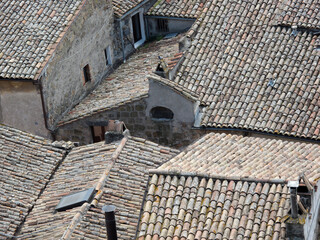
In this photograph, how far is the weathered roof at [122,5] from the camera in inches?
1304

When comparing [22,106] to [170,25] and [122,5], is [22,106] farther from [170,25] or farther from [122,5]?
[170,25]

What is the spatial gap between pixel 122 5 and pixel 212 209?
14947mm

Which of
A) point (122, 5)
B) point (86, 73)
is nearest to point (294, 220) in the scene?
point (86, 73)

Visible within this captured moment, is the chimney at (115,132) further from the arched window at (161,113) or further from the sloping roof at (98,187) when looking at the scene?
the arched window at (161,113)

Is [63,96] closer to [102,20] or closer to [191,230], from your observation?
[102,20]

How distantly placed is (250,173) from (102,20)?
12745 millimetres

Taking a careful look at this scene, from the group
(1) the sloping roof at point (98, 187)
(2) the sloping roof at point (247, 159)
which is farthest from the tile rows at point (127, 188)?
(2) the sloping roof at point (247, 159)

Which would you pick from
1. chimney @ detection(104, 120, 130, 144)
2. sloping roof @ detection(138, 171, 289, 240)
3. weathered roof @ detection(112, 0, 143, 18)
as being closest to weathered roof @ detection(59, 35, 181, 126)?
weathered roof @ detection(112, 0, 143, 18)

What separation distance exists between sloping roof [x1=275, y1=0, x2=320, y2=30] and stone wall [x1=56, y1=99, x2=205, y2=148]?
19.3 feet

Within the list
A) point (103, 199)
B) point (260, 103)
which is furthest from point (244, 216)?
point (260, 103)

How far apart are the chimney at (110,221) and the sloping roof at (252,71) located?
936 cm

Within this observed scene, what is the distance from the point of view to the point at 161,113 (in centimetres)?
2919

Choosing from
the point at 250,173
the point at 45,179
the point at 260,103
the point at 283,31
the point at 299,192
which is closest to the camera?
the point at 299,192

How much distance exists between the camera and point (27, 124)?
2973 cm
